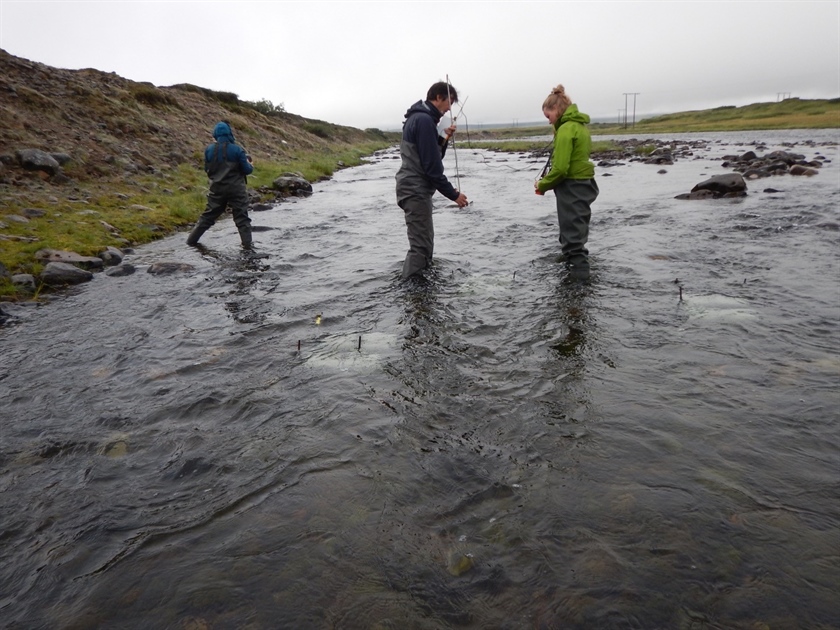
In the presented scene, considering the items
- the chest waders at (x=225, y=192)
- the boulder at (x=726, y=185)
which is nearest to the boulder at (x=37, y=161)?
the chest waders at (x=225, y=192)

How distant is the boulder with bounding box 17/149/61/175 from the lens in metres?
15.4

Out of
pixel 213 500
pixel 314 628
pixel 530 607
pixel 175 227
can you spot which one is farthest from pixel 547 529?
pixel 175 227

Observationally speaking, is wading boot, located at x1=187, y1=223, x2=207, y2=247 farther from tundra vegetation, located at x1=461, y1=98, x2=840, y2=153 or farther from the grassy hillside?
tundra vegetation, located at x1=461, y1=98, x2=840, y2=153

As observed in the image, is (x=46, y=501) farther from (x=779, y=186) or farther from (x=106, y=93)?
(x=106, y=93)

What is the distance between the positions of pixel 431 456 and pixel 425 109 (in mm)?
5897

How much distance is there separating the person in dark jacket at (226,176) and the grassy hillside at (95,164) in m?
2.58

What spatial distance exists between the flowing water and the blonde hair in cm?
292

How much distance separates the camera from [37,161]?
50.8 feet

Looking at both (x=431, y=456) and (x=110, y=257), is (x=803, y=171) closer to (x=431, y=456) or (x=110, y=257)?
(x=431, y=456)

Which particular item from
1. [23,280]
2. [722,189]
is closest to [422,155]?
[23,280]

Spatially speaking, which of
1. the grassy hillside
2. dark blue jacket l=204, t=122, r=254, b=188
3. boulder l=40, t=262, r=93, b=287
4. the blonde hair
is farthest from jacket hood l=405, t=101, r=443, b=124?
the grassy hillside

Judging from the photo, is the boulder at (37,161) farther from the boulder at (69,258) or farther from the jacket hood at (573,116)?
the jacket hood at (573,116)

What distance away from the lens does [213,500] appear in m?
3.74

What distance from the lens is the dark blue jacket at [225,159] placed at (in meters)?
12.0
